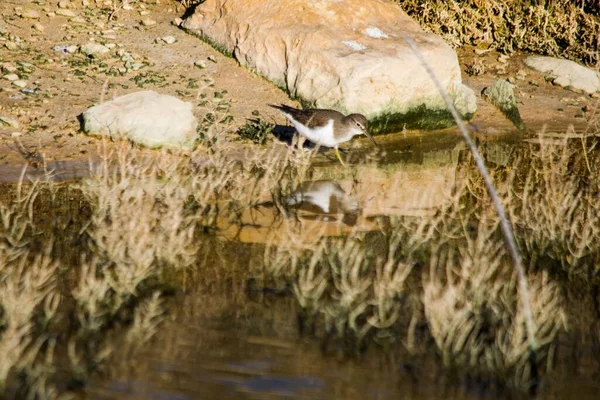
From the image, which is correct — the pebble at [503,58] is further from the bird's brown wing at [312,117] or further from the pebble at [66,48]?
the pebble at [66,48]

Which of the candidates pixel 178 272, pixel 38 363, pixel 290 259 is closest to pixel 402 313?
pixel 290 259

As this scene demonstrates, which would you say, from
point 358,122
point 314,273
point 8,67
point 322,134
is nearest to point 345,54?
point 358,122

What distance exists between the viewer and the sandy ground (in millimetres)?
9617

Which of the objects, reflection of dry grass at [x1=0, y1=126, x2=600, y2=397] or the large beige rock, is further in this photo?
the large beige rock

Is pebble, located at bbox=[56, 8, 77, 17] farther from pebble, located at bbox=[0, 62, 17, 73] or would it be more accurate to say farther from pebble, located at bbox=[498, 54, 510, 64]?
pebble, located at bbox=[498, 54, 510, 64]

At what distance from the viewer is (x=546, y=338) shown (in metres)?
5.47

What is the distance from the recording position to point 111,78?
11.1 m

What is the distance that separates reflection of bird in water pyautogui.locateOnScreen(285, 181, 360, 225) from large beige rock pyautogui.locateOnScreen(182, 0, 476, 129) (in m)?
1.84

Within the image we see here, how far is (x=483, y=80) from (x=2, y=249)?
7879 millimetres

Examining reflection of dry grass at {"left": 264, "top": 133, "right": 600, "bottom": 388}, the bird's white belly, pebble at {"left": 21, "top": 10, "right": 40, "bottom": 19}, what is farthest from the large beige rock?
reflection of dry grass at {"left": 264, "top": 133, "right": 600, "bottom": 388}

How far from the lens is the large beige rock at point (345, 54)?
10.5 meters

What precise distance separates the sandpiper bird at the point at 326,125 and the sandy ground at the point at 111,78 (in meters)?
1.09

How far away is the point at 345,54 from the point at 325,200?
278 centimetres

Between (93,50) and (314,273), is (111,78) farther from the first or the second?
(314,273)
